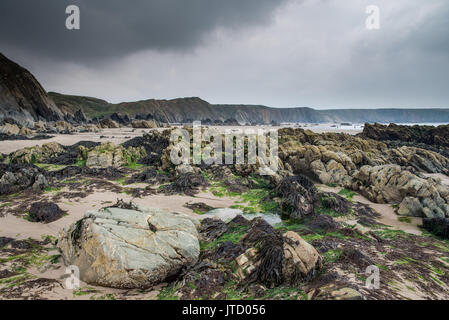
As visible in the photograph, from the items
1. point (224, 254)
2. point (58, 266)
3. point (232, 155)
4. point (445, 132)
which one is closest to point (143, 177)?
point (232, 155)

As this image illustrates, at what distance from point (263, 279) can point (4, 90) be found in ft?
202

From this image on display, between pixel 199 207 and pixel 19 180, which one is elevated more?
pixel 19 180

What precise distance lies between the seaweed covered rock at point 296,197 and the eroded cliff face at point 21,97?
5092 cm

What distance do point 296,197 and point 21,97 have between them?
6195 centimetres

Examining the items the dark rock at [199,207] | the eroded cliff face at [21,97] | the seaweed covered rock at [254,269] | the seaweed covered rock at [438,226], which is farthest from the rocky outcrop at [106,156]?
the eroded cliff face at [21,97]

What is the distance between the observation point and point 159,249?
3969 millimetres

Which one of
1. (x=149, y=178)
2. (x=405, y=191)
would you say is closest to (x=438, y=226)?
(x=405, y=191)

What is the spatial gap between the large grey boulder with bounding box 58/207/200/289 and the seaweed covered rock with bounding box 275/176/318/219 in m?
3.78

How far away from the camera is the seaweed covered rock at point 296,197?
22.8 ft

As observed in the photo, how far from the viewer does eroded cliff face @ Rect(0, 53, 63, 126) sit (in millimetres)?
40812

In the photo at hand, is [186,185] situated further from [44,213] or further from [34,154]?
[34,154]

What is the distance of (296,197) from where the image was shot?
7.26 metres

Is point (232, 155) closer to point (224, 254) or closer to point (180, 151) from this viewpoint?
point (180, 151)

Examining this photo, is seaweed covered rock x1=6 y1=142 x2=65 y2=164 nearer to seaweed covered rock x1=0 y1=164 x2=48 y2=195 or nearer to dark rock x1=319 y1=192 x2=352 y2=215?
seaweed covered rock x1=0 y1=164 x2=48 y2=195
